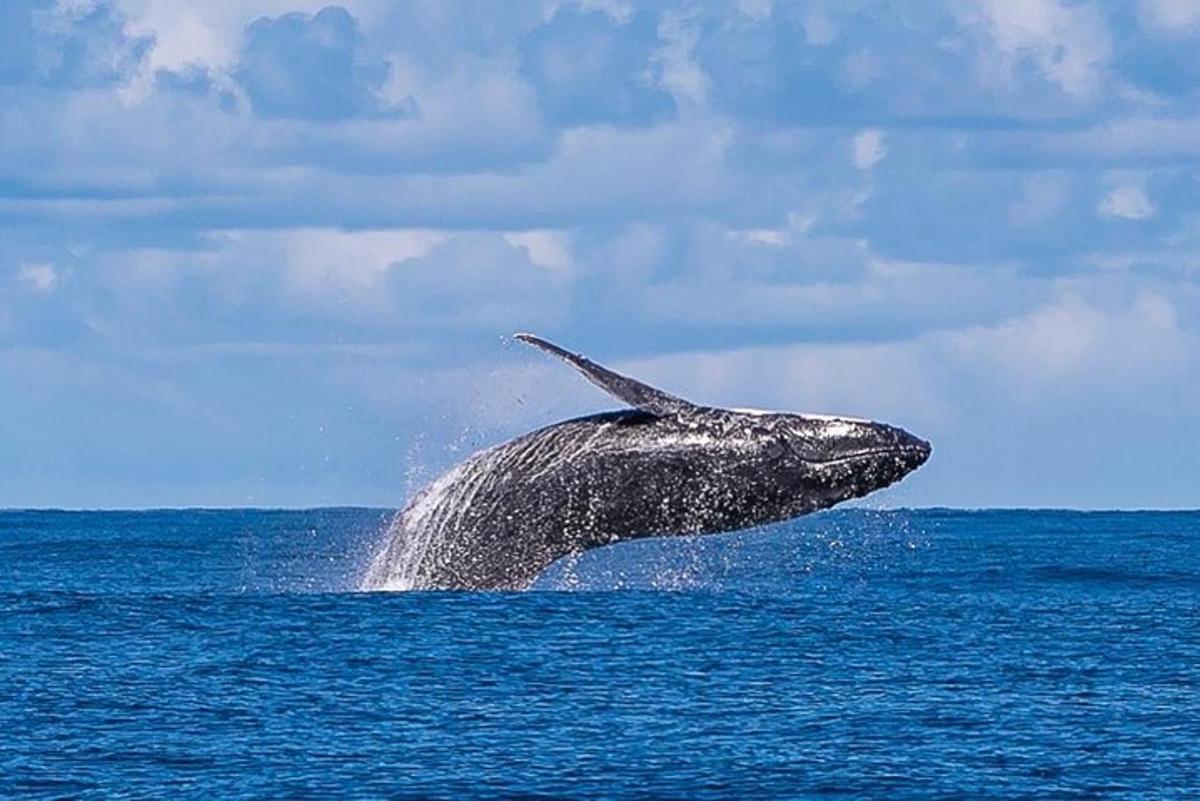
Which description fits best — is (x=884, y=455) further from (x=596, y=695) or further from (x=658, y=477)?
(x=596, y=695)

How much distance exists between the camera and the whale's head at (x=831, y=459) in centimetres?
2952

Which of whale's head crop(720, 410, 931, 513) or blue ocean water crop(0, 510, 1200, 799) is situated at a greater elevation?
whale's head crop(720, 410, 931, 513)

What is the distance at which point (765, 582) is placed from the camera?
50844mm

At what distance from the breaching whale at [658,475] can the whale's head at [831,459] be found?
0.01 meters

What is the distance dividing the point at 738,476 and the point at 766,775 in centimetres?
672

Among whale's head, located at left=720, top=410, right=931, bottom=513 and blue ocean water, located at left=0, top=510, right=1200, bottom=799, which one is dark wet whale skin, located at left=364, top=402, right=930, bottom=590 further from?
blue ocean water, located at left=0, top=510, right=1200, bottom=799

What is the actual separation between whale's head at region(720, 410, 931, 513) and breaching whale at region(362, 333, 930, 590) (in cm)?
1

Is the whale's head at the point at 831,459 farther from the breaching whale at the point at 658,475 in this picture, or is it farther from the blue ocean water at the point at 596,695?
the blue ocean water at the point at 596,695

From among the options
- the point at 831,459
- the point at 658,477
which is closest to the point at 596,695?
the point at 658,477

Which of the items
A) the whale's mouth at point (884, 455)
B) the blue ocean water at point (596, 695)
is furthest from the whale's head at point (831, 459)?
the blue ocean water at point (596, 695)

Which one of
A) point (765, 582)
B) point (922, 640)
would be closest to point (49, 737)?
point (922, 640)

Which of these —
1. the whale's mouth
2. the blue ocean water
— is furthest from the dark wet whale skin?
the blue ocean water

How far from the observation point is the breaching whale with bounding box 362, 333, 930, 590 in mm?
29578

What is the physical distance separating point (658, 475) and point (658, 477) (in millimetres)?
25
